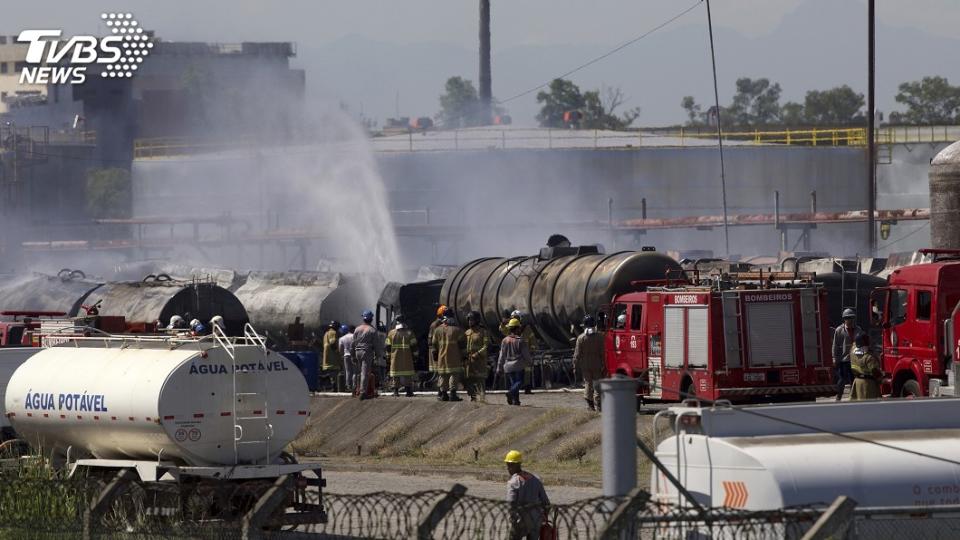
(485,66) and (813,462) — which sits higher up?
(485,66)

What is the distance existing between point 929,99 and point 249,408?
497 feet

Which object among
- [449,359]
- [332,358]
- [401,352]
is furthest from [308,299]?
[449,359]

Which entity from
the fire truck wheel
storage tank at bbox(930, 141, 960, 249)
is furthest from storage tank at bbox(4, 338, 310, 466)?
storage tank at bbox(930, 141, 960, 249)

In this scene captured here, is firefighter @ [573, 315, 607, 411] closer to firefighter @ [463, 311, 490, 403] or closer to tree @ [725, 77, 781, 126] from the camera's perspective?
firefighter @ [463, 311, 490, 403]

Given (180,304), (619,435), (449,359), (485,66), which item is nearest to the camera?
(619,435)

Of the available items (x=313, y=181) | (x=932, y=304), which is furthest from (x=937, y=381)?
(x=313, y=181)

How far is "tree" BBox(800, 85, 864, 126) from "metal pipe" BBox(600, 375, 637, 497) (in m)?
162

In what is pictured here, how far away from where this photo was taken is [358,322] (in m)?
44.2

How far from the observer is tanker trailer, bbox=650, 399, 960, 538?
1178cm

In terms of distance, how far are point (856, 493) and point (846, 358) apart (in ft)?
60.5

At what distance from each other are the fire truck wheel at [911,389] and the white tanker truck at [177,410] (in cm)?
1161

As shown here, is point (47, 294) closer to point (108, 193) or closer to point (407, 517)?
point (407, 517)

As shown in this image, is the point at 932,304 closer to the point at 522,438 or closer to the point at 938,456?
the point at 522,438

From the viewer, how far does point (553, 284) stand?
120 ft
